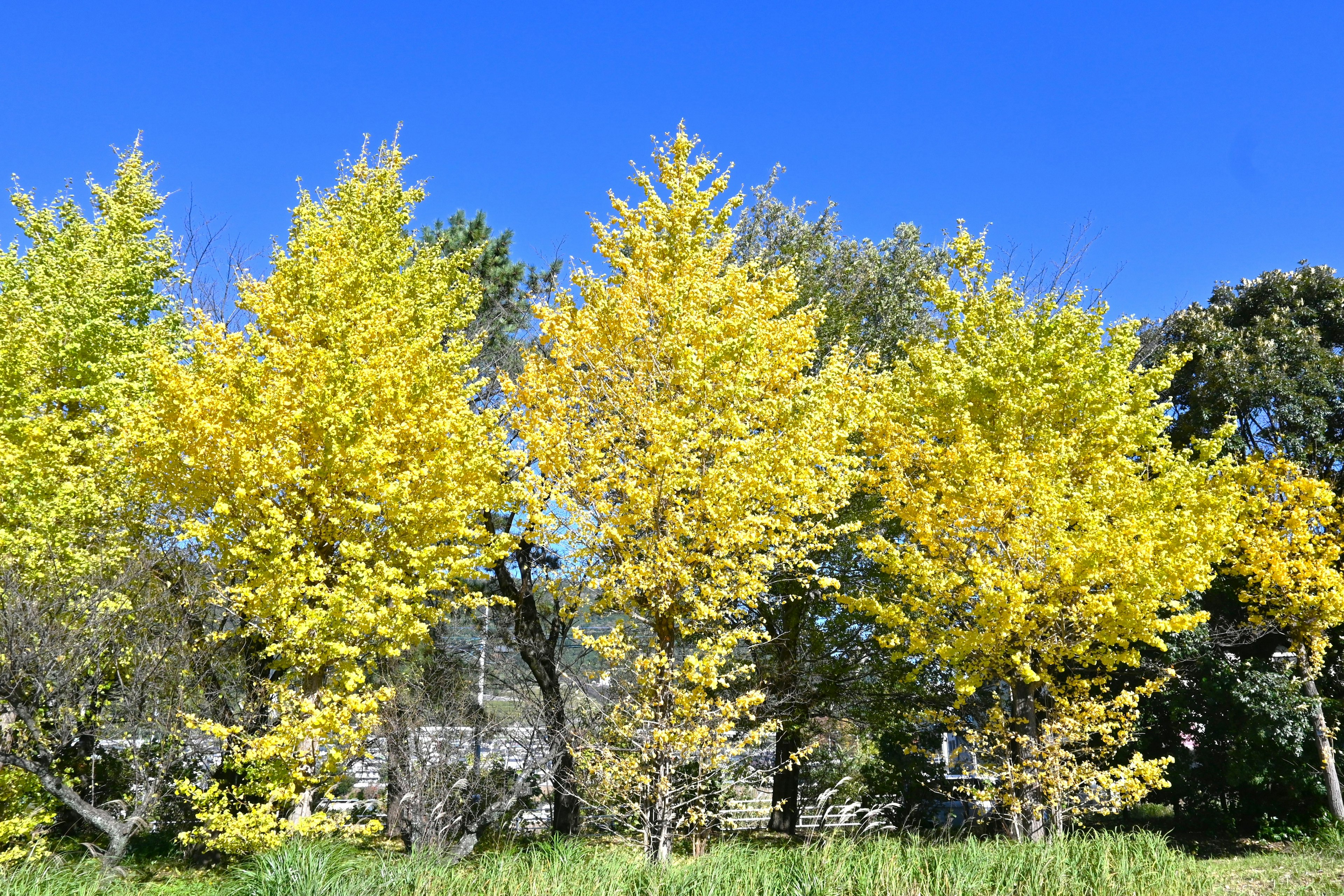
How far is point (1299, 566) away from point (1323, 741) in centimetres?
229

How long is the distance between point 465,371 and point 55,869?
566cm

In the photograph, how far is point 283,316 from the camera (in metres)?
8.56

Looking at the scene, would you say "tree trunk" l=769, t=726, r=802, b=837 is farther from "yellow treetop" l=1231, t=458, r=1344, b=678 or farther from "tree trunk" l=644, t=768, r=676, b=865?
"yellow treetop" l=1231, t=458, r=1344, b=678

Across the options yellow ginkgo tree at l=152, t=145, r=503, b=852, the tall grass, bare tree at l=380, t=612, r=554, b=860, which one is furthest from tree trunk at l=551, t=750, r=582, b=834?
the tall grass

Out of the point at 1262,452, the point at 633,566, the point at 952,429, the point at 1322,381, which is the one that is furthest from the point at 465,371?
the point at 1322,381

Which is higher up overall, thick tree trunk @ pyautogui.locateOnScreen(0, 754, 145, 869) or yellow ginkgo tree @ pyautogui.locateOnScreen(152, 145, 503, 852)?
yellow ginkgo tree @ pyautogui.locateOnScreen(152, 145, 503, 852)

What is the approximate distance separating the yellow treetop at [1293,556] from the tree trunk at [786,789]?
6.37 m

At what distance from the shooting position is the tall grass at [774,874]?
17.0 ft

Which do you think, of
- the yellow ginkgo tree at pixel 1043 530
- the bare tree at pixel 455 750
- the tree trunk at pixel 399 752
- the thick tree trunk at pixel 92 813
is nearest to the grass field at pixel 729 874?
the thick tree trunk at pixel 92 813

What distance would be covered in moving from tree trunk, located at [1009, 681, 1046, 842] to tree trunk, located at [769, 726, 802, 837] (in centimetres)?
413

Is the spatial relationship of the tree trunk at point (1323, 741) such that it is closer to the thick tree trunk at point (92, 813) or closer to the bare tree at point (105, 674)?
the bare tree at point (105, 674)

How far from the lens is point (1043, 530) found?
7641mm

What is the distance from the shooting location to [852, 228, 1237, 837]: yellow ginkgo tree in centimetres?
746


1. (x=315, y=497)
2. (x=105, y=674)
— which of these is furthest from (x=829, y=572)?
(x=105, y=674)
